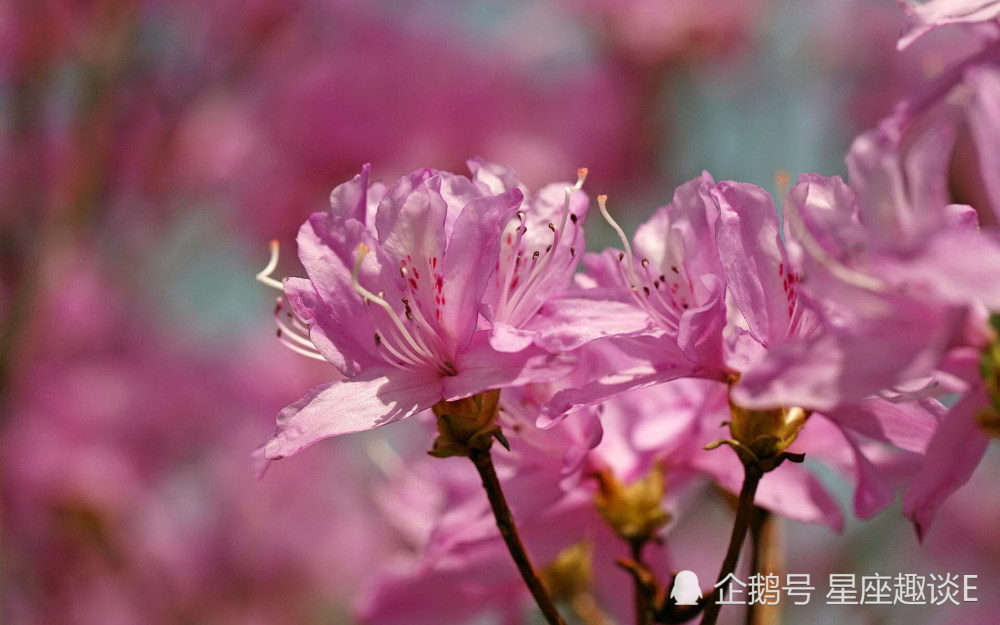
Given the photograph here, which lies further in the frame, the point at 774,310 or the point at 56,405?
the point at 56,405

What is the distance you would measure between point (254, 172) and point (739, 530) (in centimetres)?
308

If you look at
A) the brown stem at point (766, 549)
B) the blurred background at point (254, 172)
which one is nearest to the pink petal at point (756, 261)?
the brown stem at point (766, 549)

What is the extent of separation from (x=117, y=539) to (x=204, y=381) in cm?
94

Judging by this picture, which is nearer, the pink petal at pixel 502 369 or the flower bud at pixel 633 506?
the pink petal at pixel 502 369

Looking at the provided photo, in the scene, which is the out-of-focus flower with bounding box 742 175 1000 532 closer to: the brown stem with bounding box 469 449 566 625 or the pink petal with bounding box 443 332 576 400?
the pink petal with bounding box 443 332 576 400

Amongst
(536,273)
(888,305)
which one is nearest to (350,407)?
(536,273)

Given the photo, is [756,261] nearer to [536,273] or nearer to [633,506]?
[536,273]

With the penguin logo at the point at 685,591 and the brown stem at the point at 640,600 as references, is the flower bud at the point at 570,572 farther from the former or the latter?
the penguin logo at the point at 685,591

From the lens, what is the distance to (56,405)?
3.75 meters

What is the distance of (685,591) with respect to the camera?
1.07m

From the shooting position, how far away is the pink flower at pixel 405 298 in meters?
0.99

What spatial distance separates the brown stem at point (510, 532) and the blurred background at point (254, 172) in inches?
89.3

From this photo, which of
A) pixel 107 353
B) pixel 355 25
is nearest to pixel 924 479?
pixel 355 25

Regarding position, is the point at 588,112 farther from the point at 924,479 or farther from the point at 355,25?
the point at 924,479
